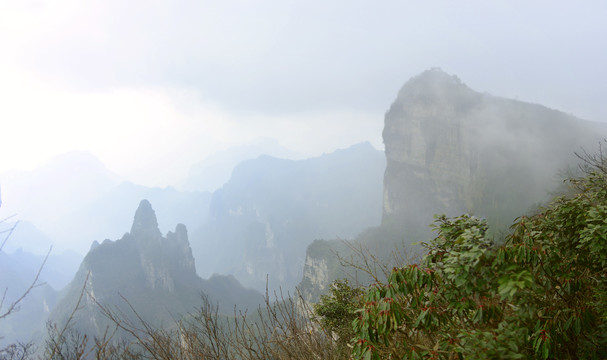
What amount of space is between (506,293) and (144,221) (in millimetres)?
98430

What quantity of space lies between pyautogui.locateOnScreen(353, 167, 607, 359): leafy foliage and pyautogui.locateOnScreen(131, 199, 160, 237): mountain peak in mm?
95256

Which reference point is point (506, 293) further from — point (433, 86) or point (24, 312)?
point (24, 312)

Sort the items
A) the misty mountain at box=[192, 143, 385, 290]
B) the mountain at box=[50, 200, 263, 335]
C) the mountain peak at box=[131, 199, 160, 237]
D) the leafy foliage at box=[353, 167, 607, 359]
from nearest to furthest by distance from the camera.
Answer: the leafy foliage at box=[353, 167, 607, 359] < the mountain at box=[50, 200, 263, 335] < the mountain peak at box=[131, 199, 160, 237] < the misty mountain at box=[192, 143, 385, 290]

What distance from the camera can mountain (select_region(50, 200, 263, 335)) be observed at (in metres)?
72.7

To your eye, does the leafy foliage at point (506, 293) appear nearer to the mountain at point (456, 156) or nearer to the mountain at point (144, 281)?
the mountain at point (456, 156)

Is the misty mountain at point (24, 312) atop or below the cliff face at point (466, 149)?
below

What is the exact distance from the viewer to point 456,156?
241 ft

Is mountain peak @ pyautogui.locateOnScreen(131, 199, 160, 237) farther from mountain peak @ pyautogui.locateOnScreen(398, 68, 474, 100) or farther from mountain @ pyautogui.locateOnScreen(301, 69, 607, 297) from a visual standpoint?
mountain peak @ pyautogui.locateOnScreen(398, 68, 474, 100)

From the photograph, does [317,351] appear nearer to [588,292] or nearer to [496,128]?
[588,292]

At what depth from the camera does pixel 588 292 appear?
10.3ft

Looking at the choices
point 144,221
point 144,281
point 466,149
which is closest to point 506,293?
point 466,149

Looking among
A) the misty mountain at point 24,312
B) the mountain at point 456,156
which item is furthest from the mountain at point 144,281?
the mountain at point 456,156

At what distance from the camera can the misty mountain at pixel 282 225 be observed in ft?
506

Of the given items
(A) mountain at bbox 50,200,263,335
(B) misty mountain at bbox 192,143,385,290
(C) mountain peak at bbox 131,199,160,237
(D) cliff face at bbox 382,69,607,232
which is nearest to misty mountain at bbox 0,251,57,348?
(A) mountain at bbox 50,200,263,335
